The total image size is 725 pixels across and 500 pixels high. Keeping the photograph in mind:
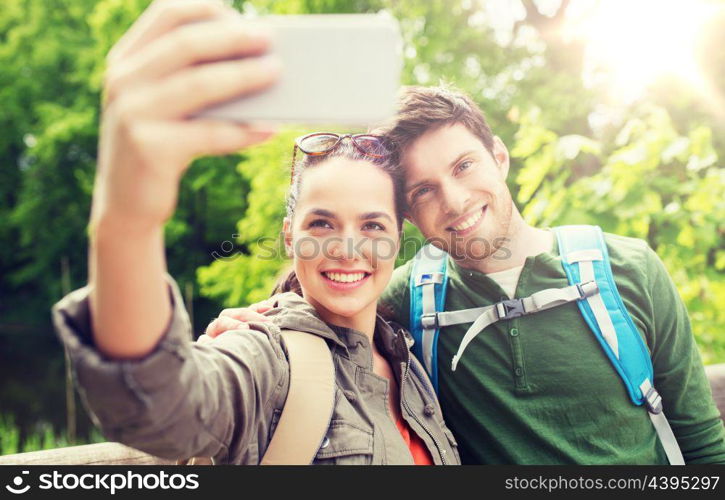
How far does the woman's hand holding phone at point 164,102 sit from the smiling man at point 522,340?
1081 mm

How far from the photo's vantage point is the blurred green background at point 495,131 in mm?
3041

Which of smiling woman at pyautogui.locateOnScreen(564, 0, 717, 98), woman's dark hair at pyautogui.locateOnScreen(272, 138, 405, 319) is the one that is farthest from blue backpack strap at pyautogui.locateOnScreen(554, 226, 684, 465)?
smiling woman at pyautogui.locateOnScreen(564, 0, 717, 98)

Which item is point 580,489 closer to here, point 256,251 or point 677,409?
point 677,409

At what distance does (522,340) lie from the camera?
1.78 meters

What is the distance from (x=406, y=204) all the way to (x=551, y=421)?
753 millimetres

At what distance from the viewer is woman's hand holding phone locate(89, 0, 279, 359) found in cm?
73

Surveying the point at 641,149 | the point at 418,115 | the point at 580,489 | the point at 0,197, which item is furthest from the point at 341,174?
the point at 0,197

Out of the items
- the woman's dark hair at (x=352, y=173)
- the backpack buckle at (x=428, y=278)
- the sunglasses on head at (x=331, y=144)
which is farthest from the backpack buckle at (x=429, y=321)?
the sunglasses on head at (x=331, y=144)

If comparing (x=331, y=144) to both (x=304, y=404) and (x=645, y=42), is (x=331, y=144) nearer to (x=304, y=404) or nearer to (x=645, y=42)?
(x=304, y=404)

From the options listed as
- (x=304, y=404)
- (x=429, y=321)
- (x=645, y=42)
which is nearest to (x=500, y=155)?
(x=429, y=321)

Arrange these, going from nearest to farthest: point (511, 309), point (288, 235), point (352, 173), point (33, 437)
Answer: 1. point (352, 173)
2. point (288, 235)
3. point (511, 309)
4. point (33, 437)

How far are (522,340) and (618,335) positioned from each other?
0.88 feet

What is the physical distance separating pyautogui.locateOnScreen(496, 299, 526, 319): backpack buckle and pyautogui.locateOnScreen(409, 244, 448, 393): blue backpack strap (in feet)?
0.60

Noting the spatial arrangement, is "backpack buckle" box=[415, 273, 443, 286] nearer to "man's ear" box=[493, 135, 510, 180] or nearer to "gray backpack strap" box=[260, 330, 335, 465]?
"man's ear" box=[493, 135, 510, 180]
